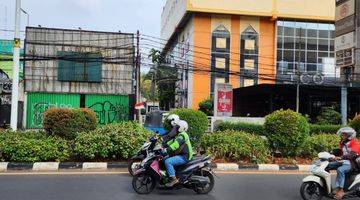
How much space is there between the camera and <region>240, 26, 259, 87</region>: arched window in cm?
5347

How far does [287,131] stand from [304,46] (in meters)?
43.3

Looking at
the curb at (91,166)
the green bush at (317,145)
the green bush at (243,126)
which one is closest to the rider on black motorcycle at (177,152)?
the curb at (91,166)

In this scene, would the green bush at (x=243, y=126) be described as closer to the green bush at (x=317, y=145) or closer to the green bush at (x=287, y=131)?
the green bush at (x=317, y=145)

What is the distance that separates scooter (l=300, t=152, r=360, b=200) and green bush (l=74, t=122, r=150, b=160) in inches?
219

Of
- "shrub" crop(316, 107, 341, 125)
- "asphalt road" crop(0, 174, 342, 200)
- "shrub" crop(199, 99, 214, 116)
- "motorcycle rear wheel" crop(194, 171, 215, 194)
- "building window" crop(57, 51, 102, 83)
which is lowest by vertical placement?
"asphalt road" crop(0, 174, 342, 200)

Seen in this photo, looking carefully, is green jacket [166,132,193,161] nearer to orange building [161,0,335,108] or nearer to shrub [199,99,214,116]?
shrub [199,99,214,116]

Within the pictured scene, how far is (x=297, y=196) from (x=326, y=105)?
34186 millimetres

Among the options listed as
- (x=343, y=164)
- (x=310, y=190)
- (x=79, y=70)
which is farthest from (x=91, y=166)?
(x=79, y=70)

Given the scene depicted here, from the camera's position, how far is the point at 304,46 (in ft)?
183

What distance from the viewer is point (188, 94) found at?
55.4 metres

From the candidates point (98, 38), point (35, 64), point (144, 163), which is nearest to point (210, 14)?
point (98, 38)

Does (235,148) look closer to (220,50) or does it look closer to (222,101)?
(222,101)

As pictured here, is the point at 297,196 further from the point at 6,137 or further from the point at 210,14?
the point at 210,14

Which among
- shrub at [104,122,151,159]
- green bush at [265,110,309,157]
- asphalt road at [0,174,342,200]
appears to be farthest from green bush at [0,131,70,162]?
green bush at [265,110,309,157]
